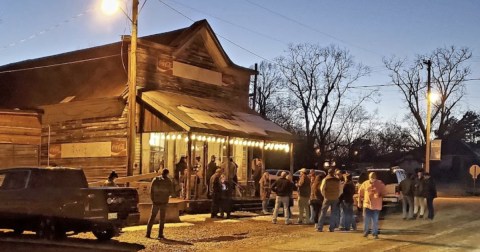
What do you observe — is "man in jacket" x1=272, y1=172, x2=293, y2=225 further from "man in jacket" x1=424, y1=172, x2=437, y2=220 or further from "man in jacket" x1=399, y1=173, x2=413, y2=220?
"man in jacket" x1=424, y1=172, x2=437, y2=220

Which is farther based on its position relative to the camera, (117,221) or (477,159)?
(477,159)

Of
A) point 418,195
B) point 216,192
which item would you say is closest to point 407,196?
point 418,195

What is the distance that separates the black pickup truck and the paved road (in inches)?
15.7

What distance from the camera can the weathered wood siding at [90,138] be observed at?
24.5 m

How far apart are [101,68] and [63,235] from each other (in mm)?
14158

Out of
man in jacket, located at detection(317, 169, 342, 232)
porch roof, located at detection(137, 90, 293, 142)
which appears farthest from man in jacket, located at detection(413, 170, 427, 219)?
porch roof, located at detection(137, 90, 293, 142)

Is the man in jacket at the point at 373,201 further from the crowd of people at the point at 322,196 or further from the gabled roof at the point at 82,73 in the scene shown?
the gabled roof at the point at 82,73

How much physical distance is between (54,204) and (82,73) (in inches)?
594

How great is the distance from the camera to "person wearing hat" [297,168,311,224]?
64.2 ft

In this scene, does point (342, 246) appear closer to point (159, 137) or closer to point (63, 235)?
point (63, 235)

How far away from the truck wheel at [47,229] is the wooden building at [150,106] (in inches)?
368

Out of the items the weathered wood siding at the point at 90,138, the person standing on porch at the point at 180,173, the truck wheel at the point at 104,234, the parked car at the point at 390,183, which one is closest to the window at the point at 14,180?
the truck wheel at the point at 104,234

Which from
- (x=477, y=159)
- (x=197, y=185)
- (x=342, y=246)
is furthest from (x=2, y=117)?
(x=477, y=159)

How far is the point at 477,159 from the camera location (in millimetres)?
77625
